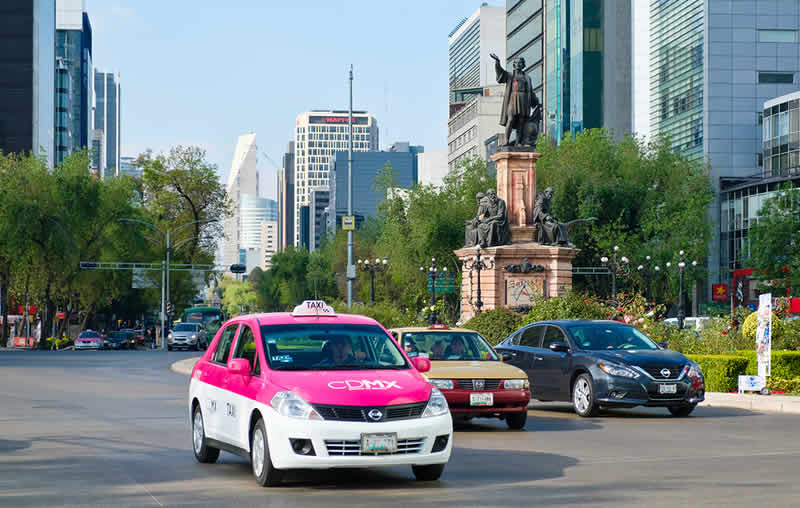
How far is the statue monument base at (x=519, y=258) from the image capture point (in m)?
38.6

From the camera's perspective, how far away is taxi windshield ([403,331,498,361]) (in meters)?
17.3

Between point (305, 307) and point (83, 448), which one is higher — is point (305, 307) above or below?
above

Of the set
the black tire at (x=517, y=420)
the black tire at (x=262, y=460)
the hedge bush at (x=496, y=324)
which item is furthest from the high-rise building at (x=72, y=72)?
the black tire at (x=262, y=460)

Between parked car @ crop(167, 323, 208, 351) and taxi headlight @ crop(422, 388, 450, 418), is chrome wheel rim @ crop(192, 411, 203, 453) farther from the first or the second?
parked car @ crop(167, 323, 208, 351)

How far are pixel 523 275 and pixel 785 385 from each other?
55.8ft

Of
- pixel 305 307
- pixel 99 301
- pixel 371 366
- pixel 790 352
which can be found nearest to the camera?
pixel 371 366

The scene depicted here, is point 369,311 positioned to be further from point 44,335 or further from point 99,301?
point 99,301

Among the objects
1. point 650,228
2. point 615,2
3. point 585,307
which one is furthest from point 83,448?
point 615,2

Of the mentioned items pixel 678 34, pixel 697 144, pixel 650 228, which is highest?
pixel 678 34

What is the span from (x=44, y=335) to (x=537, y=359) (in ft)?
186

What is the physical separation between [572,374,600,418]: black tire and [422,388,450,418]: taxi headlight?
8.04 metres

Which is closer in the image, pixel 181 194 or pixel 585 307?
pixel 585 307

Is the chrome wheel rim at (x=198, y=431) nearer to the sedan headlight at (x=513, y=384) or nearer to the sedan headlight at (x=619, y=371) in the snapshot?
the sedan headlight at (x=513, y=384)

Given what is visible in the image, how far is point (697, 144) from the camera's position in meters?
88.9
